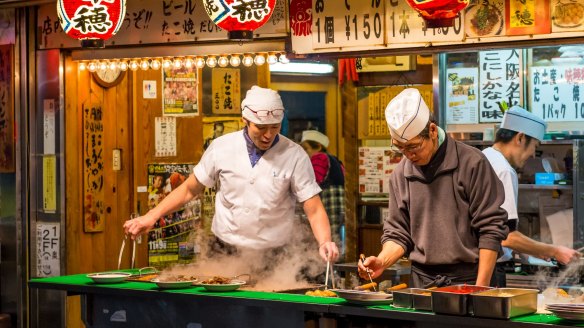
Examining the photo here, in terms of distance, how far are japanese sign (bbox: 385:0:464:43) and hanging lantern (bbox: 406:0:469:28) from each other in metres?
0.93

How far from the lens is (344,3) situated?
9.27 m

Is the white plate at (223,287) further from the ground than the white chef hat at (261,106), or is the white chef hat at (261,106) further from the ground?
the white chef hat at (261,106)

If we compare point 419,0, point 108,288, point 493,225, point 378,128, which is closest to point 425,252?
point 493,225

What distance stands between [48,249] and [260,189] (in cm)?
353

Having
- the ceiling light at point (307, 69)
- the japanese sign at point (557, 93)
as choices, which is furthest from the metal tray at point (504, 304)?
the ceiling light at point (307, 69)

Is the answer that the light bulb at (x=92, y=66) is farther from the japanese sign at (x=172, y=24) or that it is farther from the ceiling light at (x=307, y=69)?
the ceiling light at (x=307, y=69)

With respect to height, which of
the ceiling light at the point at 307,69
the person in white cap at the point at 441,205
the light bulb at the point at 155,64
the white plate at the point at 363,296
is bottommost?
the white plate at the point at 363,296

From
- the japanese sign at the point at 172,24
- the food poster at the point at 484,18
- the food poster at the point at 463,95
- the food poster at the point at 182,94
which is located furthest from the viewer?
the food poster at the point at 182,94

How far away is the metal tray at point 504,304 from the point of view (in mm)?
5844

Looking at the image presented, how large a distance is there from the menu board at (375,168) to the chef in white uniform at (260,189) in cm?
342

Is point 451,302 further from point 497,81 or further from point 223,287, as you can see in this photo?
point 497,81

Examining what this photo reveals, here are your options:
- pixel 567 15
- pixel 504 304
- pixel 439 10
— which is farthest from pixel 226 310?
pixel 567 15

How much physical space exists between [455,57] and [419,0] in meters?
3.27

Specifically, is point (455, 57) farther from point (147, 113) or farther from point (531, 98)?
point (147, 113)
